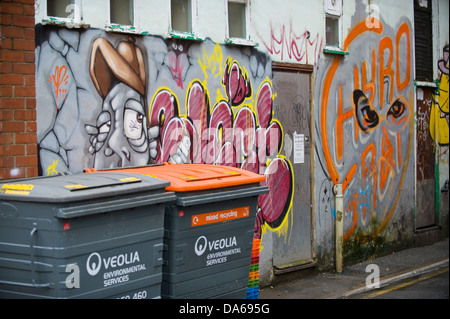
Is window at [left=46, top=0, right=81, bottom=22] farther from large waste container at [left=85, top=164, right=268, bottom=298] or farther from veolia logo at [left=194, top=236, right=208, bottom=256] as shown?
veolia logo at [left=194, top=236, right=208, bottom=256]

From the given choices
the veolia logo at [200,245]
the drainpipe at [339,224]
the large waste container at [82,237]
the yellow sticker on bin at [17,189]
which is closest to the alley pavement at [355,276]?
the drainpipe at [339,224]

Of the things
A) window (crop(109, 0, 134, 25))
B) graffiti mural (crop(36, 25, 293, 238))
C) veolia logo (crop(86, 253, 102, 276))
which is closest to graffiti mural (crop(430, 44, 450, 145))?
graffiti mural (crop(36, 25, 293, 238))

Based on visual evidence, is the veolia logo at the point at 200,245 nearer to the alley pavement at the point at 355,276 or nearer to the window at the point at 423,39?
the alley pavement at the point at 355,276

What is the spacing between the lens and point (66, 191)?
4.88 m

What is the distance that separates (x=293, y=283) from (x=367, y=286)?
0.98 meters

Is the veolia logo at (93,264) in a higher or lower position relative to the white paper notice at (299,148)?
lower

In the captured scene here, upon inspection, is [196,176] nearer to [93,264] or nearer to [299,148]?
[93,264]

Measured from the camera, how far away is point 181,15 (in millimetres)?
7668

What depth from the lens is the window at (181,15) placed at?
24.9 feet

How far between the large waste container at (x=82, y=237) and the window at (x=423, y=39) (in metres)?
7.88

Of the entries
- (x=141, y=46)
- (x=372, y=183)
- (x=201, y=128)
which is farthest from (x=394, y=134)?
(x=141, y=46)

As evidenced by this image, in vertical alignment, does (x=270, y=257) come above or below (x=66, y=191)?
below

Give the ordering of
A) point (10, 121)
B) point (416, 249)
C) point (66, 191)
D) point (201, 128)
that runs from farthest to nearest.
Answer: point (416, 249), point (201, 128), point (10, 121), point (66, 191)

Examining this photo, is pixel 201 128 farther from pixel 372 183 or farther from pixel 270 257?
pixel 372 183
